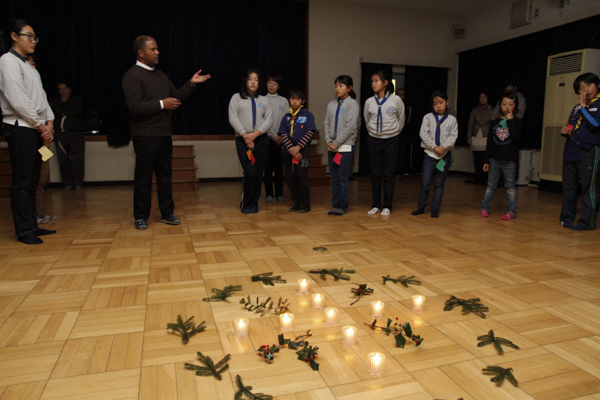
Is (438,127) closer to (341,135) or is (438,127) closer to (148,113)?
(341,135)

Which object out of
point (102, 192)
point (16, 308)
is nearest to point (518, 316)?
point (16, 308)

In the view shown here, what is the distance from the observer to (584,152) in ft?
10.8

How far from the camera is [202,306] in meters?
1.88

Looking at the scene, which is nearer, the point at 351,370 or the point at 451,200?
the point at 351,370

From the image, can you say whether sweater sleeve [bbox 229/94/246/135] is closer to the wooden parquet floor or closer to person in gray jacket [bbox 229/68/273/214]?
person in gray jacket [bbox 229/68/273/214]

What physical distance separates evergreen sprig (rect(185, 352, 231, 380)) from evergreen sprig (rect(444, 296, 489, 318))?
0.98m

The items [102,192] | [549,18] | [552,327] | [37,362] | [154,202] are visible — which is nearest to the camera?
[37,362]

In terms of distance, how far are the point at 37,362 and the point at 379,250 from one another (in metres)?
1.94

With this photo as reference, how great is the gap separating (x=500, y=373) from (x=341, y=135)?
277 centimetres

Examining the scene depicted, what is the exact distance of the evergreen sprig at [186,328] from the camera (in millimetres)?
1588

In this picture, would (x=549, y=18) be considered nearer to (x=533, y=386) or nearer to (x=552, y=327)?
(x=552, y=327)

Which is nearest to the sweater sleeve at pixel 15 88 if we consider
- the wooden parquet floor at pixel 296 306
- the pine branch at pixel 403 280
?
the wooden parquet floor at pixel 296 306

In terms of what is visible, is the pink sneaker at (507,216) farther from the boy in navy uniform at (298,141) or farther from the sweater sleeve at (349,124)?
the boy in navy uniform at (298,141)

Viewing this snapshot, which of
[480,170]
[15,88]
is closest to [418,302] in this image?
[15,88]
